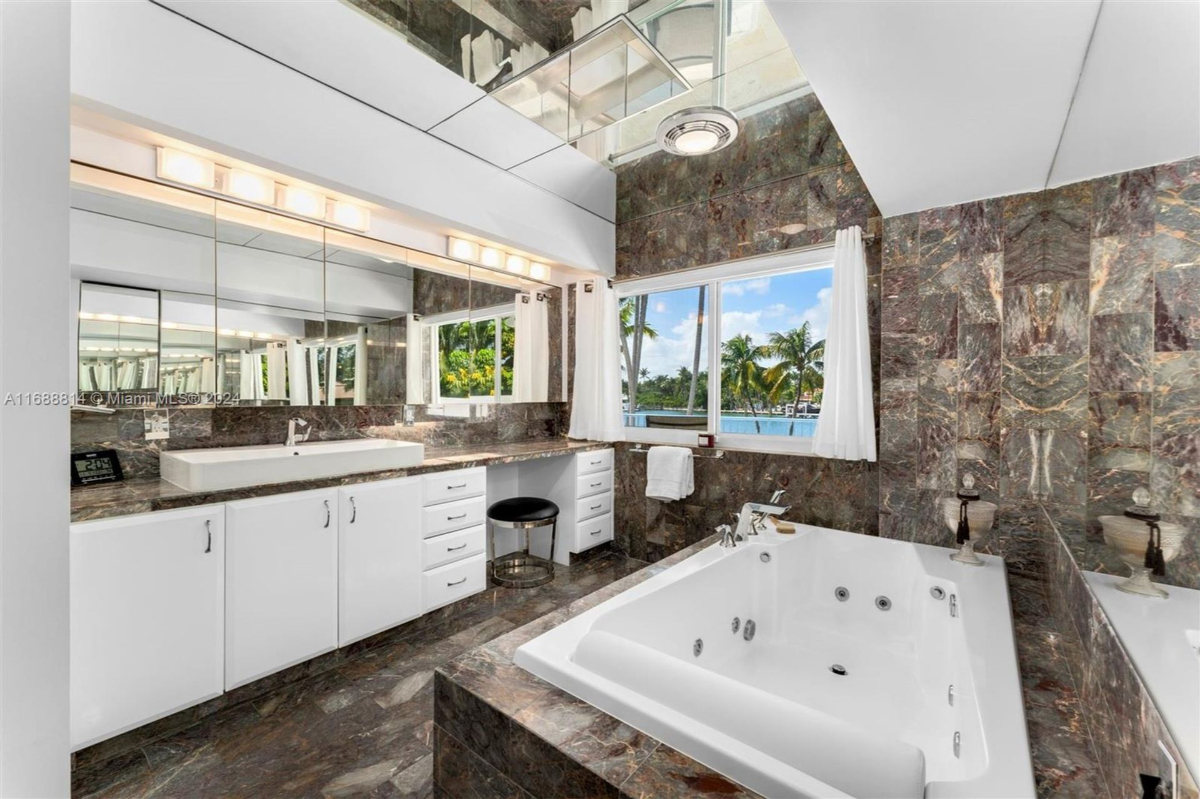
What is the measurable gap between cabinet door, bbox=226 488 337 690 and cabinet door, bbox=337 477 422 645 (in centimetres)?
5

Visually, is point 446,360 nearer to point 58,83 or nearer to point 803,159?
point 803,159

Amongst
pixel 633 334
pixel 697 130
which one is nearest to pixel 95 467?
pixel 697 130

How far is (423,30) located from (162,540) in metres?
2.36

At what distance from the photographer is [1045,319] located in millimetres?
2215

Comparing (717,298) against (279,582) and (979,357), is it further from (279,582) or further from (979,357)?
(279,582)

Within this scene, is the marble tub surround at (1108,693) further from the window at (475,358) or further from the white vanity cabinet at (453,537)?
the window at (475,358)

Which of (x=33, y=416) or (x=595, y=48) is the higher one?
(x=595, y=48)

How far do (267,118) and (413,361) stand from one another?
1.42m

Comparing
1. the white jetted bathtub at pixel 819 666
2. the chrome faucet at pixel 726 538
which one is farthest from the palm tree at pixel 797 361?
the chrome faucet at pixel 726 538

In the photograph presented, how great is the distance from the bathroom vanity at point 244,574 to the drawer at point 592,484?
84cm

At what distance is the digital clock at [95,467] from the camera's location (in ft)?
6.44

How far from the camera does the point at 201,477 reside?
1.92m

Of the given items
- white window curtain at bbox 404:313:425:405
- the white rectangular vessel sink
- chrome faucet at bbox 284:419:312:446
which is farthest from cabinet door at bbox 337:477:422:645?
white window curtain at bbox 404:313:425:405

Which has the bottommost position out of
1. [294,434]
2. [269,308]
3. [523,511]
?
[523,511]
